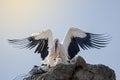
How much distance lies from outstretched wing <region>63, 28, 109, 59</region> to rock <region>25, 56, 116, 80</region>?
381 cm

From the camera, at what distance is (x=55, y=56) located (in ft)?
31.2

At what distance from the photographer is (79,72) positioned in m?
6.36

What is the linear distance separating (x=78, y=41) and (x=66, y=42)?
0.45 metres

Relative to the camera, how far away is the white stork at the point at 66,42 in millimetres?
10078

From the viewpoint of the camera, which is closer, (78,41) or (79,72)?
(79,72)

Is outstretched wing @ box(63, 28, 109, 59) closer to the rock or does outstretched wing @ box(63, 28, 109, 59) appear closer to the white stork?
the white stork

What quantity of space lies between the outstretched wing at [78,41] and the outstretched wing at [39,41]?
0.43 meters

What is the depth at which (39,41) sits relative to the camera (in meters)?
10.9

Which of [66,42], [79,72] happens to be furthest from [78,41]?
[79,72]

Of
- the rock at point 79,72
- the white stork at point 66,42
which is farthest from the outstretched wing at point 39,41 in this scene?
the rock at point 79,72

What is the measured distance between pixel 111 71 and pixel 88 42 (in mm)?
4434

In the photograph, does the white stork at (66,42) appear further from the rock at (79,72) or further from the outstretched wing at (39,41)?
the rock at (79,72)

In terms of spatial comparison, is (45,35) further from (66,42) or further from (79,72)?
(79,72)

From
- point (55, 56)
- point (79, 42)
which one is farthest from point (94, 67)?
point (79, 42)
